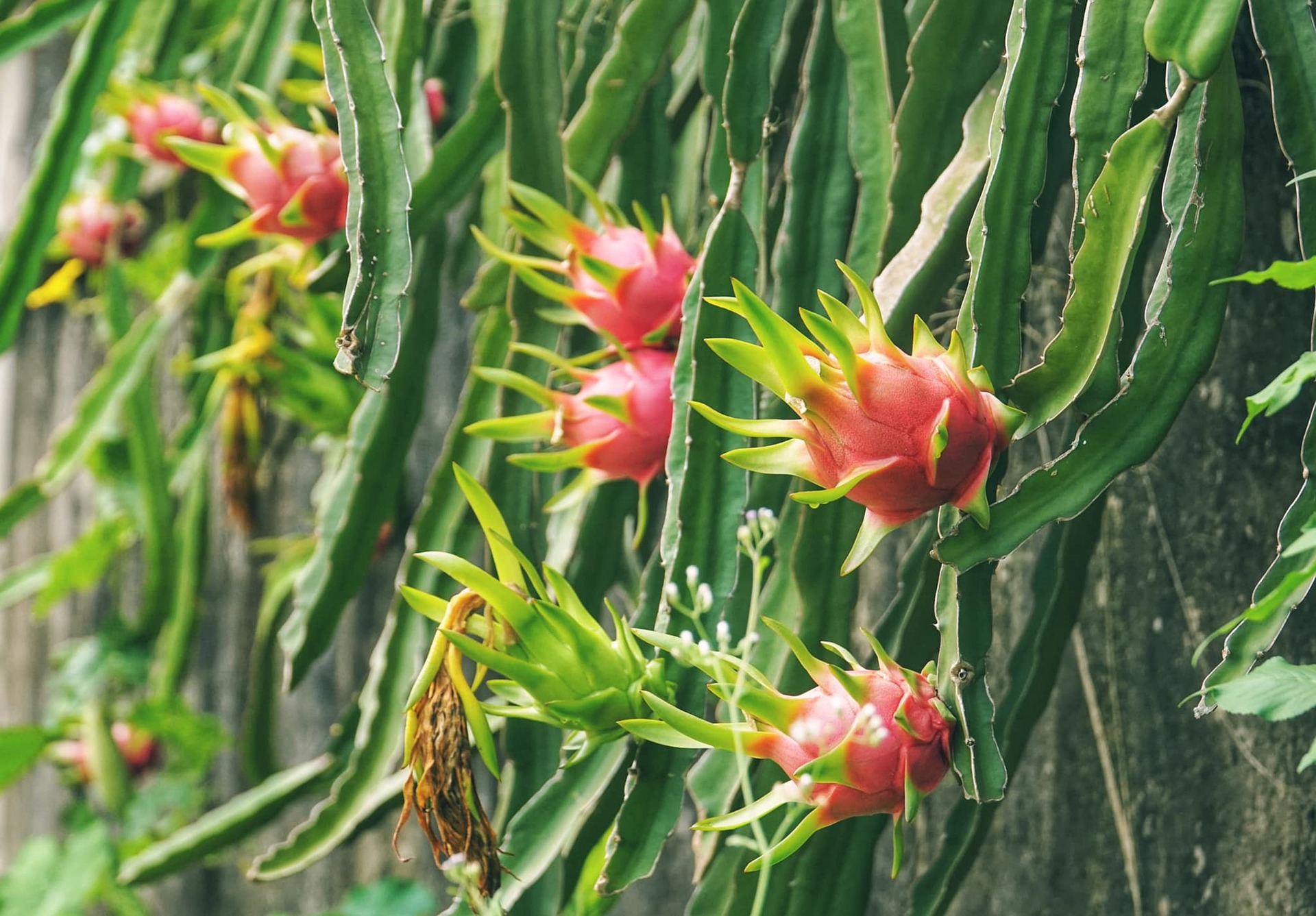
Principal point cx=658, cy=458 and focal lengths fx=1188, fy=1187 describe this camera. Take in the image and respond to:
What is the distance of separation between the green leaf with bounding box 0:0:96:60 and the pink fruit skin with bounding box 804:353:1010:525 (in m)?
1.12

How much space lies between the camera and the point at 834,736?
Answer: 0.58 meters

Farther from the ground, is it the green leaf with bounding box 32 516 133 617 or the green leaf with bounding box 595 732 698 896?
the green leaf with bounding box 595 732 698 896

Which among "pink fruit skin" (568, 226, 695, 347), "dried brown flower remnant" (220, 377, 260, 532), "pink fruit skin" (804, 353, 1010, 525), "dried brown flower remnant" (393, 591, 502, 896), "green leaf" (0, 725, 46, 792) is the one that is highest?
"pink fruit skin" (568, 226, 695, 347)

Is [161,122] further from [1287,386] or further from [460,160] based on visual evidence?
[1287,386]

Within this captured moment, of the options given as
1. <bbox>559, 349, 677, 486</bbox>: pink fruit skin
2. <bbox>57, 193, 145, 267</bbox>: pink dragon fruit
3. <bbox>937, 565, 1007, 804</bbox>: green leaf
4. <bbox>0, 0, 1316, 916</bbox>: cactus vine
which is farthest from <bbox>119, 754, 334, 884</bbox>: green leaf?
<bbox>57, 193, 145, 267</bbox>: pink dragon fruit

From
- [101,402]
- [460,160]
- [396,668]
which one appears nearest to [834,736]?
[396,668]

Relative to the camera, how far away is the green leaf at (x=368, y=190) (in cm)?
70

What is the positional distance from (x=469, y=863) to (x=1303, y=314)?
639 millimetres

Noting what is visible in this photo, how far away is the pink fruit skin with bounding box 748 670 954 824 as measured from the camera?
58 cm

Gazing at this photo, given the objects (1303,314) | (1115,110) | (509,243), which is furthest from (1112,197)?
(509,243)

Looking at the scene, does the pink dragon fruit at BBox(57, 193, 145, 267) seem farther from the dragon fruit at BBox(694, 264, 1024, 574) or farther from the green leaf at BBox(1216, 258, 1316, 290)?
the green leaf at BBox(1216, 258, 1316, 290)

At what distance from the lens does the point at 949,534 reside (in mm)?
583

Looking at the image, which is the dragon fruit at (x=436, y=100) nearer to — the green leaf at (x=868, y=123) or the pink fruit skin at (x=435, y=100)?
the pink fruit skin at (x=435, y=100)

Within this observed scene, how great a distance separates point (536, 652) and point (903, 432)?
0.23 m
